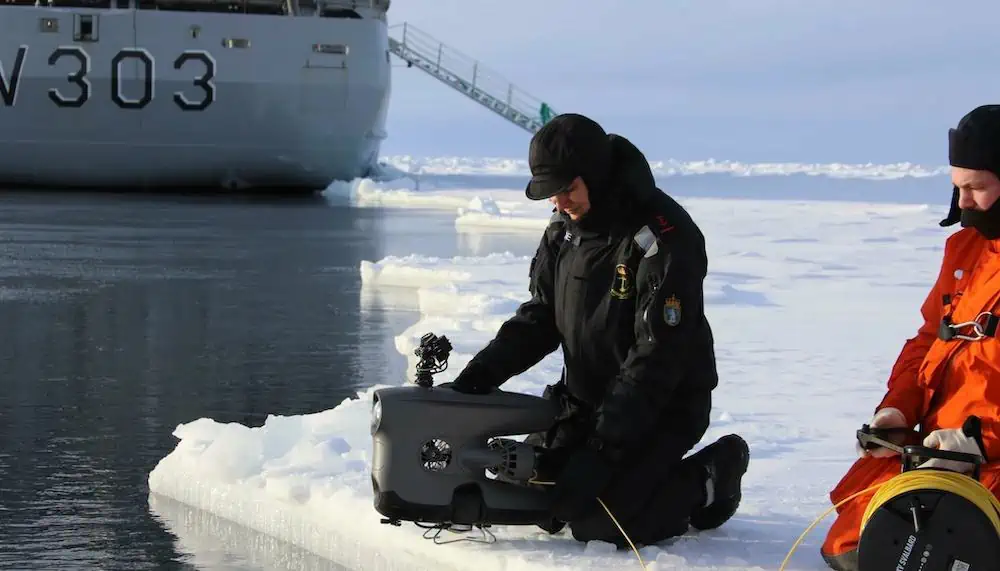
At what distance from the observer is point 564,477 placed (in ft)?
11.9

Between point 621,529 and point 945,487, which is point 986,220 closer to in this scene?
point 945,487

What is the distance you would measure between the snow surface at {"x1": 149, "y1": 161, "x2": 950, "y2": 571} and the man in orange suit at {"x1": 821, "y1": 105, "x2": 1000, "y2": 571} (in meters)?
0.31

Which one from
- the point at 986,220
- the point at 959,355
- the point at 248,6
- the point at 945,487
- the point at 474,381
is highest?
the point at 248,6

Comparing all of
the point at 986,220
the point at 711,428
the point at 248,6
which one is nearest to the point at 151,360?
the point at 711,428

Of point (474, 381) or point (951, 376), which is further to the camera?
point (474, 381)

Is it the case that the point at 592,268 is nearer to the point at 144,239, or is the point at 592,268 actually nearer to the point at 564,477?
the point at 564,477

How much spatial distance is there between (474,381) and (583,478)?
417 millimetres

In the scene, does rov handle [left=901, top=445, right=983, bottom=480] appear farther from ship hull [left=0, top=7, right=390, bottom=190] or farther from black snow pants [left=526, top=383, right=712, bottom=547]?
ship hull [left=0, top=7, right=390, bottom=190]

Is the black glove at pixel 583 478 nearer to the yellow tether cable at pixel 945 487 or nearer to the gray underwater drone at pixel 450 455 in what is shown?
the gray underwater drone at pixel 450 455

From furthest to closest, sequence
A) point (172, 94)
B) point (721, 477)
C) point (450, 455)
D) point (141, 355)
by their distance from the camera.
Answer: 1. point (172, 94)
2. point (141, 355)
3. point (721, 477)
4. point (450, 455)

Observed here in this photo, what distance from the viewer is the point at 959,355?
10.9ft

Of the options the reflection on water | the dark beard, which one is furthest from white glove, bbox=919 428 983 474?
the reflection on water

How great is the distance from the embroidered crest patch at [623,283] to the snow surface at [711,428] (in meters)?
0.65

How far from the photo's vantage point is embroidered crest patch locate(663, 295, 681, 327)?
139 inches
